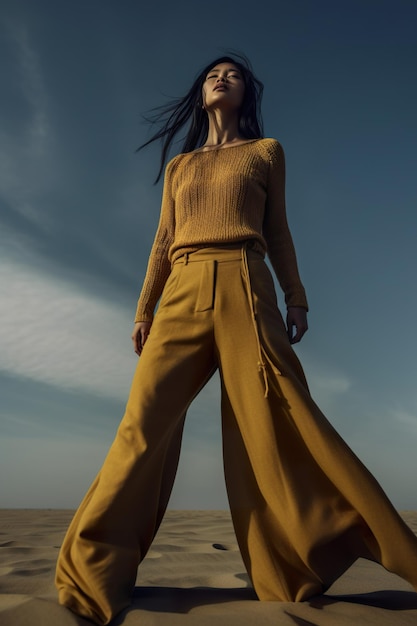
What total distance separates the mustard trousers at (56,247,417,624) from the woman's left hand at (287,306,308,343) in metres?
0.17

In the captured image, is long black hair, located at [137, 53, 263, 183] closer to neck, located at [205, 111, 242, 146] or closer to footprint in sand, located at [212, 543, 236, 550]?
neck, located at [205, 111, 242, 146]

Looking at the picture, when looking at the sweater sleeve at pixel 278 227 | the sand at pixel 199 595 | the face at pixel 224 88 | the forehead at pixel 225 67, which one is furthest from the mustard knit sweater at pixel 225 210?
the sand at pixel 199 595

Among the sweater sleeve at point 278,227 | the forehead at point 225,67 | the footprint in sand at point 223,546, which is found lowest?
the footprint in sand at point 223,546

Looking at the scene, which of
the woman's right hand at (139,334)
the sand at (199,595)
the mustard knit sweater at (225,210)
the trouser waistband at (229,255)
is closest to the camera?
the sand at (199,595)

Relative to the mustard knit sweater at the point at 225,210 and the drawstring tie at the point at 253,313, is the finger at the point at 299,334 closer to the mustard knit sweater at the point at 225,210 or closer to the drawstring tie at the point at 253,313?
the mustard knit sweater at the point at 225,210

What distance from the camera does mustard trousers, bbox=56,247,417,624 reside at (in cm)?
183

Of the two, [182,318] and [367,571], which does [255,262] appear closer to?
[182,318]

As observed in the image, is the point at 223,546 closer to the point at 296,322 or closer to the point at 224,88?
the point at 296,322

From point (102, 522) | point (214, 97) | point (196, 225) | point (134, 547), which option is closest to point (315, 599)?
point (134, 547)

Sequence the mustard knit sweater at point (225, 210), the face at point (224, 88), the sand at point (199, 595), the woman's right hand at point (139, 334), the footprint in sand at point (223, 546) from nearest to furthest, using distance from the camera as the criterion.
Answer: the sand at point (199, 595)
the mustard knit sweater at point (225, 210)
the woman's right hand at point (139, 334)
the face at point (224, 88)
the footprint in sand at point (223, 546)

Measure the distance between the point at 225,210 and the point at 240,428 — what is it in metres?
0.87

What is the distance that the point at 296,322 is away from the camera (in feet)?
7.83

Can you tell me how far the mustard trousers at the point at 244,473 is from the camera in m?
1.83

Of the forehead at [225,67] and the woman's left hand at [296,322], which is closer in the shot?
the woman's left hand at [296,322]
